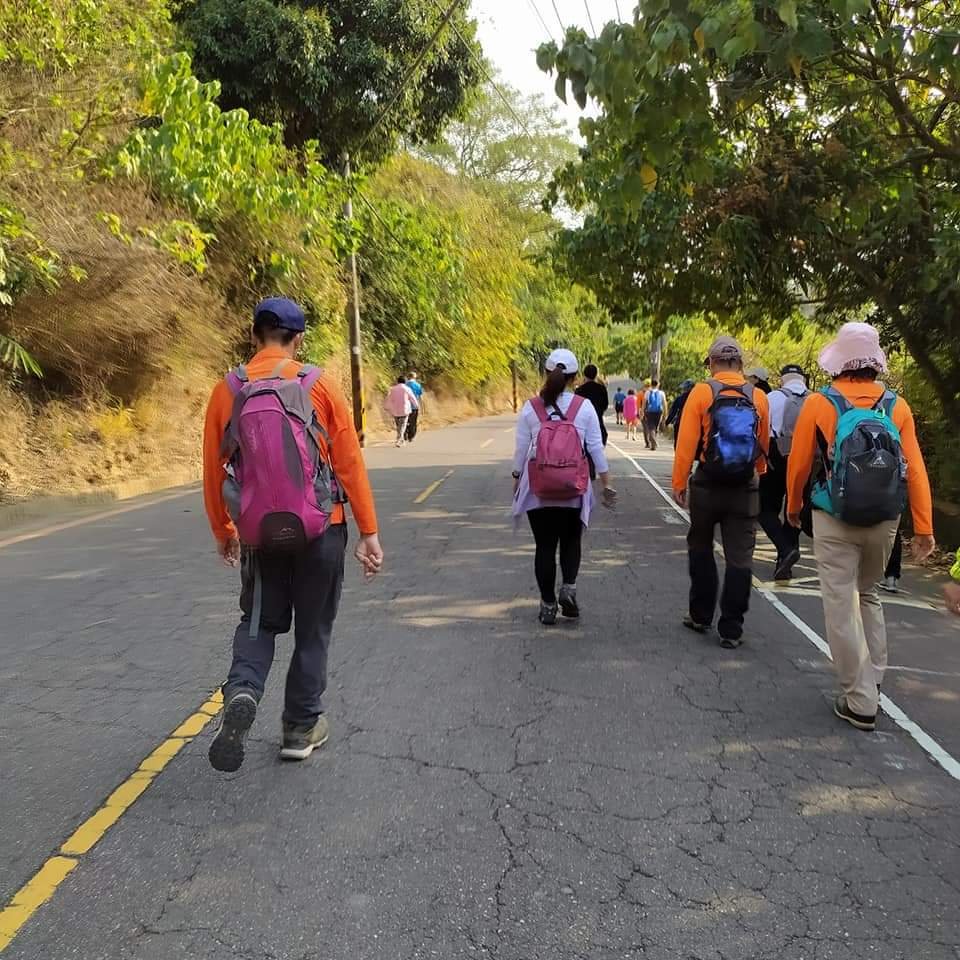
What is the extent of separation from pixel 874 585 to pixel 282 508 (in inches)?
112

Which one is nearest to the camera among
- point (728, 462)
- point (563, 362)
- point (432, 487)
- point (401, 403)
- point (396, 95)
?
point (728, 462)

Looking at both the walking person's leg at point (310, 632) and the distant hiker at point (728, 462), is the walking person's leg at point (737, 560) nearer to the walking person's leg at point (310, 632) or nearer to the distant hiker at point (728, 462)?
the distant hiker at point (728, 462)

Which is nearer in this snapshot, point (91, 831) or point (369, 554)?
point (91, 831)

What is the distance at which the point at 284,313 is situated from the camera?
3.56 m

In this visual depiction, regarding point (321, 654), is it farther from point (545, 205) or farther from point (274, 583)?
point (545, 205)

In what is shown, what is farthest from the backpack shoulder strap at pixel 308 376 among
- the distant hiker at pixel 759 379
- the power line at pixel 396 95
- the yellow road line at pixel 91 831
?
the power line at pixel 396 95

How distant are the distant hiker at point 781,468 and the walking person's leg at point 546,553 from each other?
2571mm

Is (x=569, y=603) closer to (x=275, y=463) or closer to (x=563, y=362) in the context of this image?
(x=563, y=362)

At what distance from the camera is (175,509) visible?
11.3m

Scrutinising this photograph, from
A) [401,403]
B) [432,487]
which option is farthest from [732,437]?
[401,403]

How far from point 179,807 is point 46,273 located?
8.64m

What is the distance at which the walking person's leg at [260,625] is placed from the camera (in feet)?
11.2

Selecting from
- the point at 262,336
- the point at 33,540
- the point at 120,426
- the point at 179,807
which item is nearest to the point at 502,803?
the point at 179,807

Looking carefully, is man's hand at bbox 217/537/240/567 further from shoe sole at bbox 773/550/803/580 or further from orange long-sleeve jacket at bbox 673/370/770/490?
shoe sole at bbox 773/550/803/580
